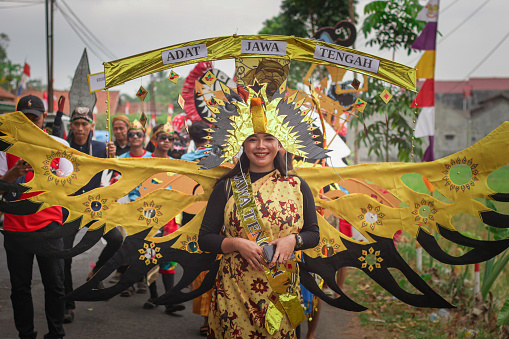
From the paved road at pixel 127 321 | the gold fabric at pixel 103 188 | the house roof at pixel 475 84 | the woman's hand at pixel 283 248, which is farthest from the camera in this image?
the house roof at pixel 475 84

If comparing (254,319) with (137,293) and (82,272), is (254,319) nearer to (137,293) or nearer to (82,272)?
(137,293)

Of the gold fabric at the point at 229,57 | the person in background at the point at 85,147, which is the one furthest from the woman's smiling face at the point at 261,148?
the person in background at the point at 85,147

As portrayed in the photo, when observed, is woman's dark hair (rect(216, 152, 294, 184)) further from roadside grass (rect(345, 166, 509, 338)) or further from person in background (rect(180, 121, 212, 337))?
roadside grass (rect(345, 166, 509, 338))

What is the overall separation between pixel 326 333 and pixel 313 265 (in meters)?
2.05

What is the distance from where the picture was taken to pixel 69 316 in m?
5.21

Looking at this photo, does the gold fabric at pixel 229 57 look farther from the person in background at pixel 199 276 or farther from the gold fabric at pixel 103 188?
the person in background at pixel 199 276

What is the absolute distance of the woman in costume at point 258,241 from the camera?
2850 millimetres

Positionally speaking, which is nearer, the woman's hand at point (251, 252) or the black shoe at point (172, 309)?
the woman's hand at point (251, 252)

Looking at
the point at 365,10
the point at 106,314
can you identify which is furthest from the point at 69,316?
the point at 365,10

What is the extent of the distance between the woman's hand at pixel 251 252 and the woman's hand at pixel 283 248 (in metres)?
0.07

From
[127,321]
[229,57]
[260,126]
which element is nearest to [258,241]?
[260,126]

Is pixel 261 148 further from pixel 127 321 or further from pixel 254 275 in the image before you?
pixel 127 321

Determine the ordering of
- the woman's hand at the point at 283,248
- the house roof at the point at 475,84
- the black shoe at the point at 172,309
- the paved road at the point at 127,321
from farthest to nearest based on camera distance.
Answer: the house roof at the point at 475,84
the black shoe at the point at 172,309
the paved road at the point at 127,321
the woman's hand at the point at 283,248

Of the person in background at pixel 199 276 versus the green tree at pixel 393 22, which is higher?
the green tree at pixel 393 22
